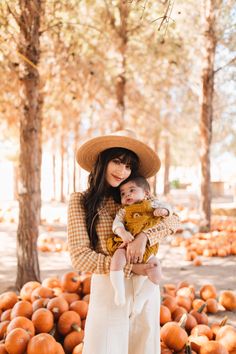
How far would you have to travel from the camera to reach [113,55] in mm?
8555

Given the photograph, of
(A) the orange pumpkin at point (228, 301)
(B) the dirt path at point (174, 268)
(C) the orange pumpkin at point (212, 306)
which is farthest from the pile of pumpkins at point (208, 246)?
(C) the orange pumpkin at point (212, 306)

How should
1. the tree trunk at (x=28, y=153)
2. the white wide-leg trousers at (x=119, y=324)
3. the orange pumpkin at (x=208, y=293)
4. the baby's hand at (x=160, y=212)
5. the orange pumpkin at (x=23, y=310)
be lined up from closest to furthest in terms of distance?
the white wide-leg trousers at (x=119, y=324), the baby's hand at (x=160, y=212), the orange pumpkin at (x=23, y=310), the orange pumpkin at (x=208, y=293), the tree trunk at (x=28, y=153)

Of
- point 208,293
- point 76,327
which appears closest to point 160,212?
point 76,327

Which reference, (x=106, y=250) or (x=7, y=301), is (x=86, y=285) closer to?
(x=7, y=301)

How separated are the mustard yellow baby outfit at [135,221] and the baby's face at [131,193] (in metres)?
0.04

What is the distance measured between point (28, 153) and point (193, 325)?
268cm

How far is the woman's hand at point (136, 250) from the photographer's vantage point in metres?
1.91

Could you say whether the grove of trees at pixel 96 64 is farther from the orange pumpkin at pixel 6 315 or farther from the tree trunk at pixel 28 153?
the orange pumpkin at pixel 6 315

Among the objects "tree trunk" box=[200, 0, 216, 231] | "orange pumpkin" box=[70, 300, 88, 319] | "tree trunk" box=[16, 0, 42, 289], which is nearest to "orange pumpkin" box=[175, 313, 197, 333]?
"orange pumpkin" box=[70, 300, 88, 319]

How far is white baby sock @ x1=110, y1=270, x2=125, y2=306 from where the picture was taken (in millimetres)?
1825

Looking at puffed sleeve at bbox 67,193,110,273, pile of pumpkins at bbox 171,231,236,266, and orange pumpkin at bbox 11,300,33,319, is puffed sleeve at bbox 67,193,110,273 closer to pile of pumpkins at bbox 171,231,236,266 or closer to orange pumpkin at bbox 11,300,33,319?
orange pumpkin at bbox 11,300,33,319

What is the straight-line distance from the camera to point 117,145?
7.35 feet

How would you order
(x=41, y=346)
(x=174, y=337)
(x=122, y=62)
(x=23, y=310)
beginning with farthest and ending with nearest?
(x=122, y=62) < (x=23, y=310) < (x=174, y=337) < (x=41, y=346)

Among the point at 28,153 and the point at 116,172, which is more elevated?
the point at 28,153
